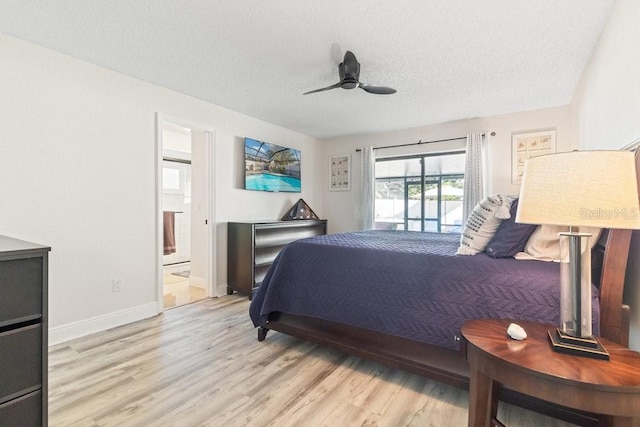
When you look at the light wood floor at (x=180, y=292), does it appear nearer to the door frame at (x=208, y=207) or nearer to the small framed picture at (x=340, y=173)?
the door frame at (x=208, y=207)

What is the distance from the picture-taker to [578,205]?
96 cm

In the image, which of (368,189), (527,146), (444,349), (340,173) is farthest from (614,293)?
(340,173)

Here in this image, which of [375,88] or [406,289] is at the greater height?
[375,88]

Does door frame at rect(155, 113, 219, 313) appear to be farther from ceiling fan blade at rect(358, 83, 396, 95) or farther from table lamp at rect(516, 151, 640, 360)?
table lamp at rect(516, 151, 640, 360)

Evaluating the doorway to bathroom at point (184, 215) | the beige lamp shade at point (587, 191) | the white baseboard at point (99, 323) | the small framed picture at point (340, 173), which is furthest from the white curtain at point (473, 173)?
the white baseboard at point (99, 323)

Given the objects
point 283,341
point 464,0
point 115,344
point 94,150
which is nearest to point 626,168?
point 464,0

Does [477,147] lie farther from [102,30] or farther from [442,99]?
[102,30]

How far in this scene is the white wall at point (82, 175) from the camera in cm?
231

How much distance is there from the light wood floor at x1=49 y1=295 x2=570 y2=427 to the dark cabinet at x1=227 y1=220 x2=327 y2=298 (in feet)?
3.77

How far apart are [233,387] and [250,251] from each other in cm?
197

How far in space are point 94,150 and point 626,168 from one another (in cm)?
353

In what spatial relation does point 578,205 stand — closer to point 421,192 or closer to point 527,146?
point 527,146

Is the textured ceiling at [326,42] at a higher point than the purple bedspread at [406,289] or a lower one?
higher

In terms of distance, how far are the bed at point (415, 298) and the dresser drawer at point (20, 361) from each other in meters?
1.39
